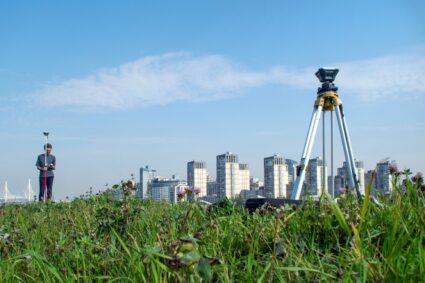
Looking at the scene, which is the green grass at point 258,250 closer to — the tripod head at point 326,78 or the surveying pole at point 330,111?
the surveying pole at point 330,111

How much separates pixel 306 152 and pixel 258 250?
293 cm

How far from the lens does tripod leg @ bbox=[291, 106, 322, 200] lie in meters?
4.61

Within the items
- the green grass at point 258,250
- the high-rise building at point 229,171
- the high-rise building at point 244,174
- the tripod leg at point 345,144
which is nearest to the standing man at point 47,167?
the tripod leg at point 345,144

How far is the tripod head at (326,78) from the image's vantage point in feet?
18.4

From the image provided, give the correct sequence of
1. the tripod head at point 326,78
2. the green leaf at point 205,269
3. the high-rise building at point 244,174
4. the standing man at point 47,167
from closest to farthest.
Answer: the green leaf at point 205,269
the tripod head at point 326,78
the standing man at point 47,167
the high-rise building at point 244,174

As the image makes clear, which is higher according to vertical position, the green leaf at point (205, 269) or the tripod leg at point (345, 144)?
the tripod leg at point (345, 144)

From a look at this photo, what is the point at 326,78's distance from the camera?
5684mm

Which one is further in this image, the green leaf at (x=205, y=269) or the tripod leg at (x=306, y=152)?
the tripod leg at (x=306, y=152)

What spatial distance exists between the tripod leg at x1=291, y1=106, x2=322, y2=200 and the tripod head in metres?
0.25

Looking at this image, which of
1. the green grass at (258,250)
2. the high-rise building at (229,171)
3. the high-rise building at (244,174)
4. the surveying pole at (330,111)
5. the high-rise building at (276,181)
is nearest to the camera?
the green grass at (258,250)

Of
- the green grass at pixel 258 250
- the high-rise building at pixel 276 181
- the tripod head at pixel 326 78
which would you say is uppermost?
the tripod head at pixel 326 78

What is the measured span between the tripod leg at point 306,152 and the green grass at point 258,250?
132 cm

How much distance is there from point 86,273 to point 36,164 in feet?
32.3

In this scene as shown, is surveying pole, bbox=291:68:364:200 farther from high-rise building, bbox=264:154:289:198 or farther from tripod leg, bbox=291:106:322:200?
high-rise building, bbox=264:154:289:198
